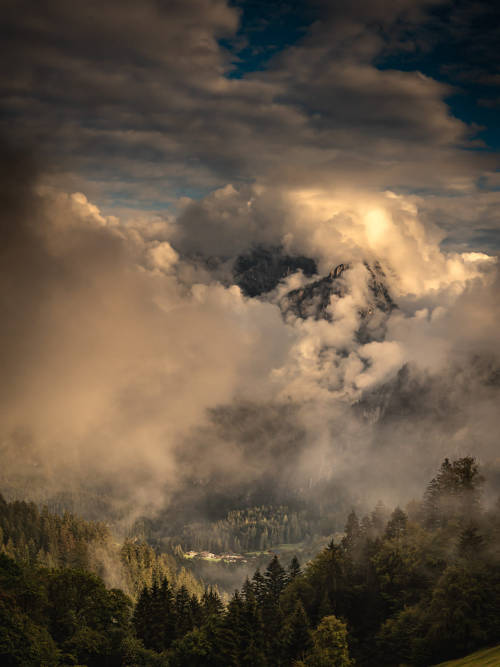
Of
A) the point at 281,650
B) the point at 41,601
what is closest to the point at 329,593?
the point at 281,650

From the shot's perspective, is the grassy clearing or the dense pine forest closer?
the grassy clearing

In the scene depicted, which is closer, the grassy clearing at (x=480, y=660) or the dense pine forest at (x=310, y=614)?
the grassy clearing at (x=480, y=660)

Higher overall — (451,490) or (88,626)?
(451,490)

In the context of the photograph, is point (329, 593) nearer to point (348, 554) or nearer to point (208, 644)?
point (348, 554)

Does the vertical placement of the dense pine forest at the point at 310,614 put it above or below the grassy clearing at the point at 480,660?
above

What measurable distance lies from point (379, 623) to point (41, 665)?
73598mm

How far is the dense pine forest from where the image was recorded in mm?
84688

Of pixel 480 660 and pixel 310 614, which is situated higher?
pixel 310 614

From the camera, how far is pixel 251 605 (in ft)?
308

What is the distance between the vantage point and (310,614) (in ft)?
395

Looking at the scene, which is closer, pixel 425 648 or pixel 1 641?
pixel 1 641

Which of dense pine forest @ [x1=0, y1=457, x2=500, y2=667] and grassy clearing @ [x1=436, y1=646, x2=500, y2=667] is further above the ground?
dense pine forest @ [x1=0, y1=457, x2=500, y2=667]

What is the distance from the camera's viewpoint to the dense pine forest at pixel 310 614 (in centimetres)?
8469

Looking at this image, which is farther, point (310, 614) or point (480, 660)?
point (310, 614)
